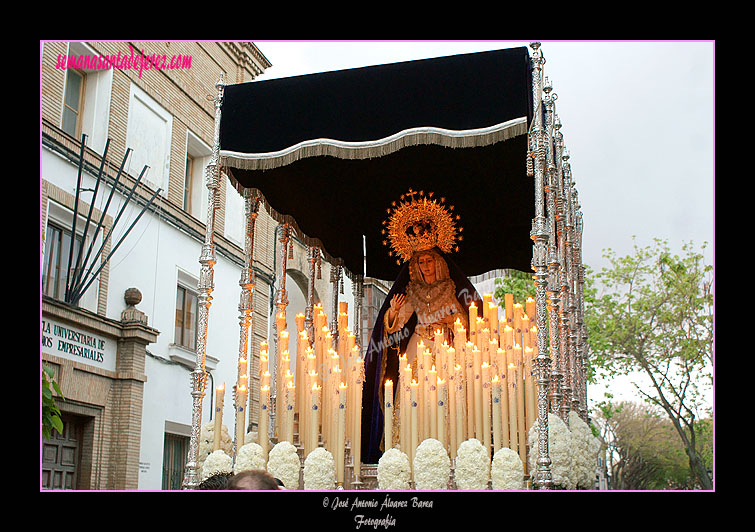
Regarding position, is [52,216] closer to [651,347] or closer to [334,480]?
[334,480]

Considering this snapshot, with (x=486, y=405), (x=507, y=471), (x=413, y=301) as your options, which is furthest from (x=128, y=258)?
(x=507, y=471)

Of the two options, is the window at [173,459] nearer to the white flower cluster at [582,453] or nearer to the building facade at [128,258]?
the building facade at [128,258]

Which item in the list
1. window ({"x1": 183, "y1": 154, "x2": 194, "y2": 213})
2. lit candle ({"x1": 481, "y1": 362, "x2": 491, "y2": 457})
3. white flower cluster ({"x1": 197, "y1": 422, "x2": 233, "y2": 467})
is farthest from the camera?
window ({"x1": 183, "y1": 154, "x2": 194, "y2": 213})

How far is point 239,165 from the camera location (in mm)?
7004

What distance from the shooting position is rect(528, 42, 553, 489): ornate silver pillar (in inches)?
219

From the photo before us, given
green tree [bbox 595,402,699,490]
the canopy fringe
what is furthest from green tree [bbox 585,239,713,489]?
the canopy fringe

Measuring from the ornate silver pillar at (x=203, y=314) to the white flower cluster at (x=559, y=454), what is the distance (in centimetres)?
269

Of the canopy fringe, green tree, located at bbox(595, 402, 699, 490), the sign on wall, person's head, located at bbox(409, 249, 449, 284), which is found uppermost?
the canopy fringe

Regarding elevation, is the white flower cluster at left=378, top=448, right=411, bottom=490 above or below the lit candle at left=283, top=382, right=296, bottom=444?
below

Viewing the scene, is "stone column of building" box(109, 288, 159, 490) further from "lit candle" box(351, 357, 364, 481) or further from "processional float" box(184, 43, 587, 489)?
"lit candle" box(351, 357, 364, 481)

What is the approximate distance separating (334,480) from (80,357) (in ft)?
21.4

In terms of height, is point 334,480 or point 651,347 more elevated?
point 651,347

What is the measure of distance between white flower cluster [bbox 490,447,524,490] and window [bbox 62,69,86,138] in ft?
30.5

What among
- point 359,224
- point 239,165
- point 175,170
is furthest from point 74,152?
point 239,165
